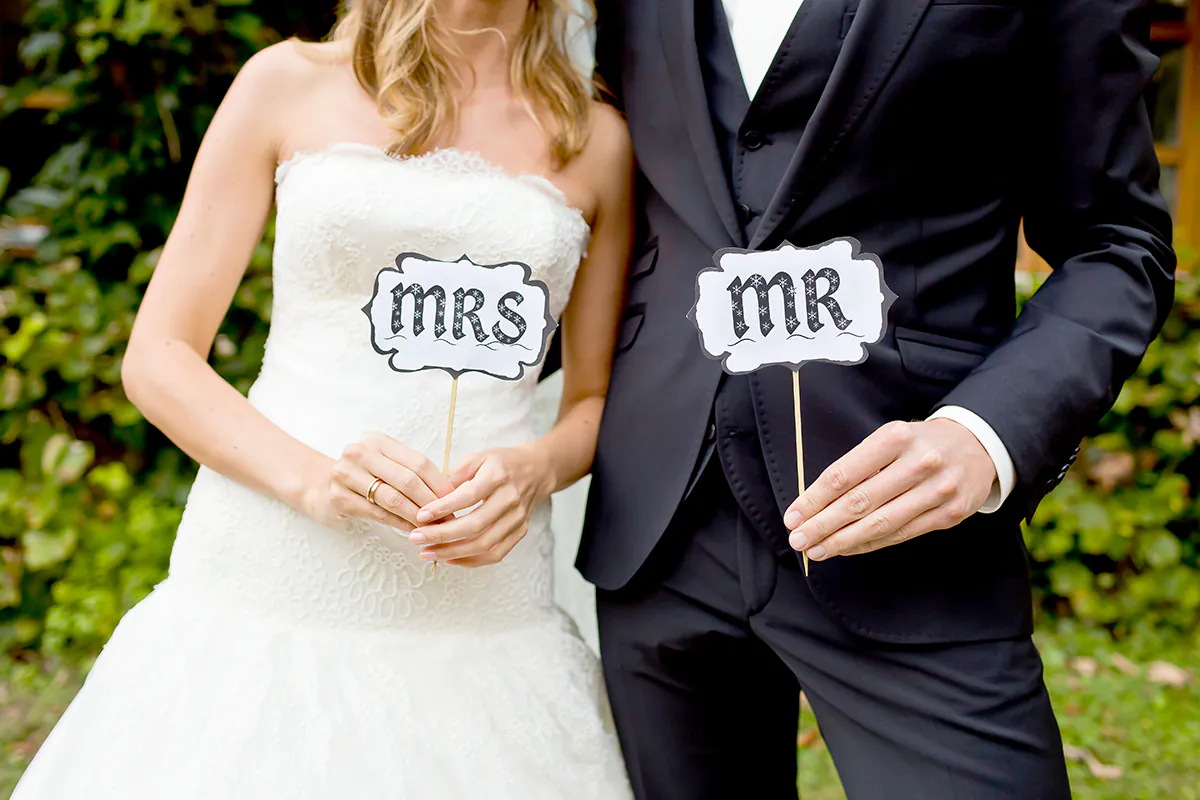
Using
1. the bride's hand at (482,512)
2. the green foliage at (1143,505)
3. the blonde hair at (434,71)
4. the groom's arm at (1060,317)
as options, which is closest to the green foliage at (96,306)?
the blonde hair at (434,71)

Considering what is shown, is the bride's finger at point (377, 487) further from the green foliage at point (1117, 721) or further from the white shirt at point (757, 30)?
the green foliage at point (1117, 721)

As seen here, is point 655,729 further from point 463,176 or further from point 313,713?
point 463,176

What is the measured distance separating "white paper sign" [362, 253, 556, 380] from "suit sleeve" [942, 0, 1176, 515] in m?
0.58

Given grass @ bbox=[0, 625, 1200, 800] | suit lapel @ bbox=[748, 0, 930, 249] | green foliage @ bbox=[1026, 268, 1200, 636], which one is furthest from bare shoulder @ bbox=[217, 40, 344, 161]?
green foliage @ bbox=[1026, 268, 1200, 636]

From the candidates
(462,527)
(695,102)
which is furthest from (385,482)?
(695,102)

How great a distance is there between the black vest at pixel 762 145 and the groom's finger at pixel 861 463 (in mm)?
248

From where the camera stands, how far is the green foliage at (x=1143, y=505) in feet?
12.9

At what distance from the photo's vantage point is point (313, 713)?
58.8 inches

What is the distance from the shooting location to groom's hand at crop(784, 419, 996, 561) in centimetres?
115

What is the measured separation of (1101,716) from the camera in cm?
344

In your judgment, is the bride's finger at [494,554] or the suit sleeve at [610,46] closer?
the bride's finger at [494,554]

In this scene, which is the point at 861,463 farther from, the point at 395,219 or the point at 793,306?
the point at 395,219

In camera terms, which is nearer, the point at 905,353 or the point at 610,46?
the point at 905,353

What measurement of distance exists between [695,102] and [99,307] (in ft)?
9.05
